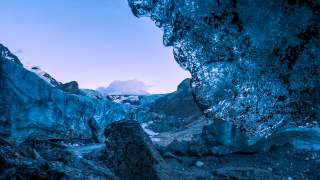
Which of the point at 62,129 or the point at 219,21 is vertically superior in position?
the point at 219,21

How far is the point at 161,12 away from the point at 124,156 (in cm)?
408

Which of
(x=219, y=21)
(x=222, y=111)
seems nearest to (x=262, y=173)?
(x=222, y=111)

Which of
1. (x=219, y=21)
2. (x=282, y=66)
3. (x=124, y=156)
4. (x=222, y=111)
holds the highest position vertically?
(x=219, y=21)

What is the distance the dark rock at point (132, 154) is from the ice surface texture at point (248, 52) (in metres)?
3.13

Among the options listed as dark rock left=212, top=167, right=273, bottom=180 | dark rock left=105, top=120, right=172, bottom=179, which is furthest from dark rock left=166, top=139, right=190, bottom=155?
dark rock left=105, top=120, right=172, bottom=179

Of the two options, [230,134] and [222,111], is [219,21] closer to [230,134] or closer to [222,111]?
[222,111]

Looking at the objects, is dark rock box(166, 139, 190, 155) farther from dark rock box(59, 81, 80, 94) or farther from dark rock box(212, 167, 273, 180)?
dark rock box(59, 81, 80, 94)

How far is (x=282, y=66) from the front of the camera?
8.71ft

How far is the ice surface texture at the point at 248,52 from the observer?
2459mm

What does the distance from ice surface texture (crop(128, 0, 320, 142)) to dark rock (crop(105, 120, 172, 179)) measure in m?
3.13

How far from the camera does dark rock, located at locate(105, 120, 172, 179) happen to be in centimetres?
590

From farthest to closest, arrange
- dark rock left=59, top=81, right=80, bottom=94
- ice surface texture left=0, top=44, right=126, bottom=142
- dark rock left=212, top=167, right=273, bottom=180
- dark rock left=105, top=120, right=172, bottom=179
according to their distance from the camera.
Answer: dark rock left=59, top=81, right=80, bottom=94 < ice surface texture left=0, top=44, right=126, bottom=142 < dark rock left=212, top=167, right=273, bottom=180 < dark rock left=105, top=120, right=172, bottom=179

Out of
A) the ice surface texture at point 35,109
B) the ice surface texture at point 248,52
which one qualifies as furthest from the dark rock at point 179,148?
the ice surface texture at point 248,52

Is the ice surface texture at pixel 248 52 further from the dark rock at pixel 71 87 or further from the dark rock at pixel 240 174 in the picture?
the dark rock at pixel 71 87
